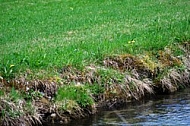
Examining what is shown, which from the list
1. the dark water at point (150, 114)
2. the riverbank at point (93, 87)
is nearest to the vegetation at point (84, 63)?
the riverbank at point (93, 87)

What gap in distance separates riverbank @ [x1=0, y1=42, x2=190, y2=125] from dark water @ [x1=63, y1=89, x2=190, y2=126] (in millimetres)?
270

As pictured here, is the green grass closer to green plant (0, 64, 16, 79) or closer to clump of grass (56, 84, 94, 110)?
green plant (0, 64, 16, 79)

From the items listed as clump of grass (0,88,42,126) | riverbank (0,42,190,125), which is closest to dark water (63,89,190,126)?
riverbank (0,42,190,125)

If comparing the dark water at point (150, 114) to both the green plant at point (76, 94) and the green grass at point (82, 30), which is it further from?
the green grass at point (82, 30)

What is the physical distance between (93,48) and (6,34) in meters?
4.18

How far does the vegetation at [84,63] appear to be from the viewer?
11.3 meters

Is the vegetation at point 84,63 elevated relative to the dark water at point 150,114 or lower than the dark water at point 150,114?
elevated

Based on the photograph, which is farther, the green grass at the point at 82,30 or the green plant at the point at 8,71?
the green grass at the point at 82,30

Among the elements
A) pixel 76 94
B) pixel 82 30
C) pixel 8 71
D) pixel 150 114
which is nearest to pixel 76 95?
pixel 76 94

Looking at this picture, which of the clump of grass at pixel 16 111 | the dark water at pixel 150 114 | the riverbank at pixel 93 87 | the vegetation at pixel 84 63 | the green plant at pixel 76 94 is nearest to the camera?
the clump of grass at pixel 16 111

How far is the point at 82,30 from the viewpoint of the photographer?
18.1m

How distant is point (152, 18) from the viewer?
2059cm

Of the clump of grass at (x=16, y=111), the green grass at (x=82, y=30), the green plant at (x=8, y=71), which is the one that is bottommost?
the clump of grass at (x=16, y=111)

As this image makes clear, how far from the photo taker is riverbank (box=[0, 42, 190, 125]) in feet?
35.8
